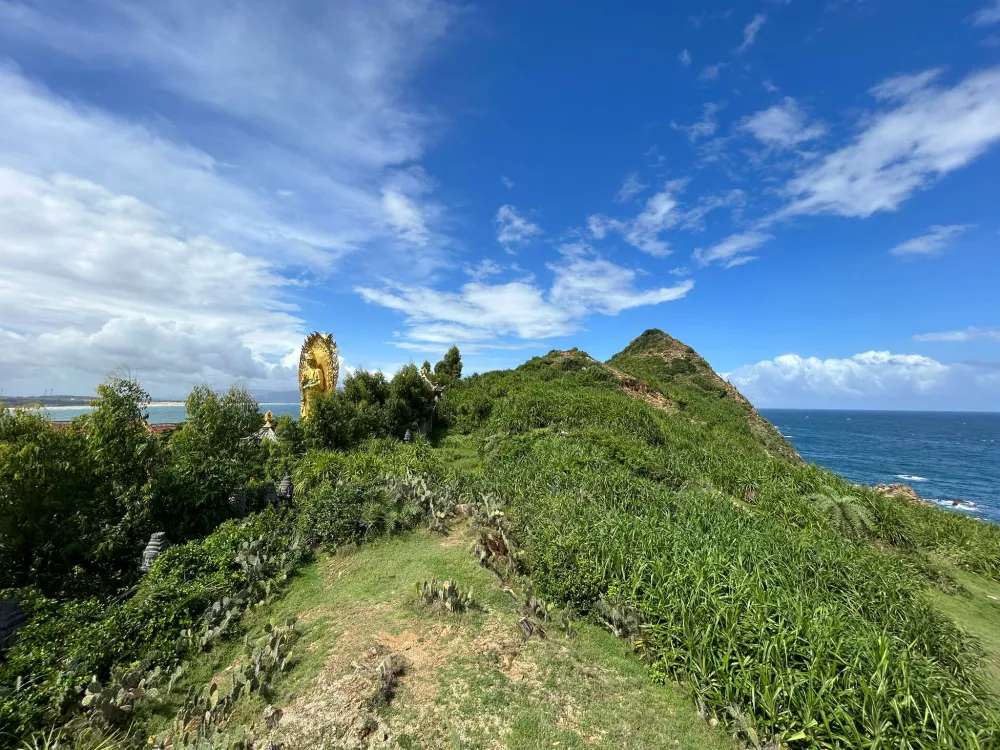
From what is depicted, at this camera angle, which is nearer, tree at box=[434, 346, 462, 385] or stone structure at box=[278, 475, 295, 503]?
stone structure at box=[278, 475, 295, 503]

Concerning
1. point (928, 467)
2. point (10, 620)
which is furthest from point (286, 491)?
point (928, 467)

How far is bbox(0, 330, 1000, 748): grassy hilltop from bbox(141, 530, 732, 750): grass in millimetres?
26

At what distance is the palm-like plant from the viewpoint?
9.47m

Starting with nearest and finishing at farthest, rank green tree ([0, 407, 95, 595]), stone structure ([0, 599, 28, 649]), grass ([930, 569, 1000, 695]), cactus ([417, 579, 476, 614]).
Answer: stone structure ([0, 599, 28, 649])
cactus ([417, 579, 476, 614])
grass ([930, 569, 1000, 695])
green tree ([0, 407, 95, 595])

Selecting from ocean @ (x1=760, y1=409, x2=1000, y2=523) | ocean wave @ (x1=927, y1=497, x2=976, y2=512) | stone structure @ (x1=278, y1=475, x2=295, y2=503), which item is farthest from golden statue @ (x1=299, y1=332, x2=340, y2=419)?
ocean wave @ (x1=927, y1=497, x2=976, y2=512)

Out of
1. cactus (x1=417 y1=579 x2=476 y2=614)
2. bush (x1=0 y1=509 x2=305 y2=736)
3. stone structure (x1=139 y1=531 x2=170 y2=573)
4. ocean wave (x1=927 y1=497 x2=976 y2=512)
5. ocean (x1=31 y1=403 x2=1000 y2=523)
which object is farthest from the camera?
ocean (x1=31 y1=403 x2=1000 y2=523)

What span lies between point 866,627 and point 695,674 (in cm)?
216

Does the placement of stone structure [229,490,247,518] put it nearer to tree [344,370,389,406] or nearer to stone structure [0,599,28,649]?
stone structure [0,599,28,649]

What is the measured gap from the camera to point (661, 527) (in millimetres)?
7234

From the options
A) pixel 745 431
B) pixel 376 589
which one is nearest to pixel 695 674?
pixel 376 589

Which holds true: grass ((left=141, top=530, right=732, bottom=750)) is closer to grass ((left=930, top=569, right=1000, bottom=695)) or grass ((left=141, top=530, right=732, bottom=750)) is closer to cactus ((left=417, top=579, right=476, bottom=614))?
cactus ((left=417, top=579, right=476, bottom=614))

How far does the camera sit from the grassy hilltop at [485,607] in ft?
12.6

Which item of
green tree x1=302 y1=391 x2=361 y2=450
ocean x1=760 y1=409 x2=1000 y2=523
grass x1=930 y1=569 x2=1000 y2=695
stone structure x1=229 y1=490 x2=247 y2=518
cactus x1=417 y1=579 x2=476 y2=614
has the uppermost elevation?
green tree x1=302 y1=391 x2=361 y2=450

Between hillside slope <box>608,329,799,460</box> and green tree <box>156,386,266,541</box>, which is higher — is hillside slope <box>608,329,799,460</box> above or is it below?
above
